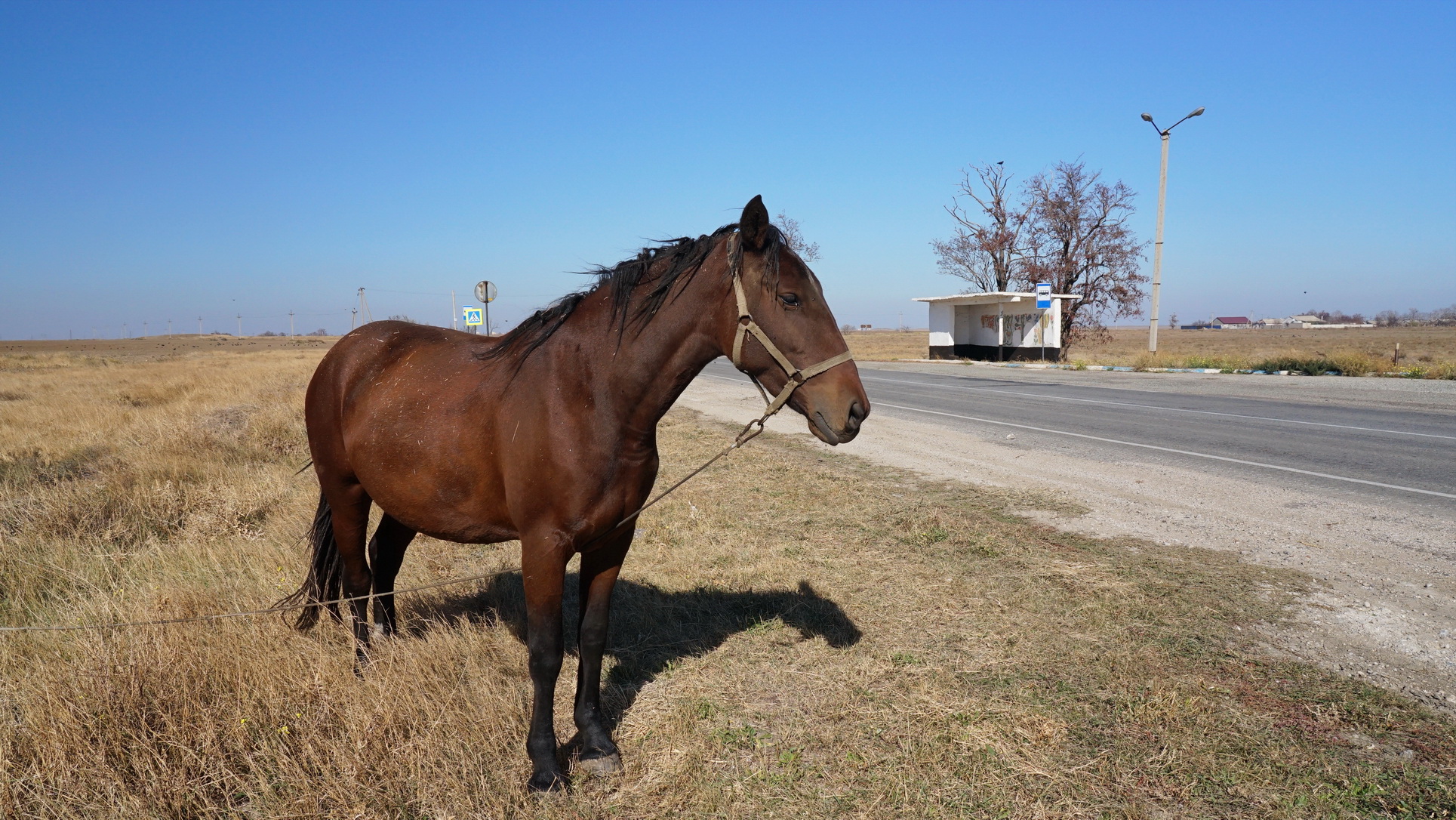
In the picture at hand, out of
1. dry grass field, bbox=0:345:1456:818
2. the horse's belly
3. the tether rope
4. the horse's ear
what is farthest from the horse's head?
dry grass field, bbox=0:345:1456:818

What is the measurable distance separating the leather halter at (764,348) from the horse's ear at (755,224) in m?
0.06

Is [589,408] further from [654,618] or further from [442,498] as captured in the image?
[654,618]

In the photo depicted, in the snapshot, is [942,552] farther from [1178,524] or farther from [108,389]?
[108,389]

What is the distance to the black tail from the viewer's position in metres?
4.38

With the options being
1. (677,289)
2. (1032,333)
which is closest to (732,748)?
(677,289)

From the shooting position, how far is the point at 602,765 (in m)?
3.12

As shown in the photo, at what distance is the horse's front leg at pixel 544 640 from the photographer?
295 centimetres

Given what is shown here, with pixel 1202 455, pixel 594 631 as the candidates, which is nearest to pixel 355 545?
pixel 594 631

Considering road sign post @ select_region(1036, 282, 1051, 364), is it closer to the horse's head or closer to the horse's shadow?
the horse's shadow

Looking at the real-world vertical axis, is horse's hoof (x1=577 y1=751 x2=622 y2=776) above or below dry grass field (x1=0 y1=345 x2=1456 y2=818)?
below

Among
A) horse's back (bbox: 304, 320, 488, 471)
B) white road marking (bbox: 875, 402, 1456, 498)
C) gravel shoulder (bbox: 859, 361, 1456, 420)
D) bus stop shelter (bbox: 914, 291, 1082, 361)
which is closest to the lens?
horse's back (bbox: 304, 320, 488, 471)

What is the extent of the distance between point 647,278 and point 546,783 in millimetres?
2020

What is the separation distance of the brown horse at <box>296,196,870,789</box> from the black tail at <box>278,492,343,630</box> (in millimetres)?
1157

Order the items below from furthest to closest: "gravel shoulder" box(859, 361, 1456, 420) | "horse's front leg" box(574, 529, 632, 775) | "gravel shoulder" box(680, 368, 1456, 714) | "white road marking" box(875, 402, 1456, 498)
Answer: "gravel shoulder" box(859, 361, 1456, 420) → "white road marking" box(875, 402, 1456, 498) → "gravel shoulder" box(680, 368, 1456, 714) → "horse's front leg" box(574, 529, 632, 775)
